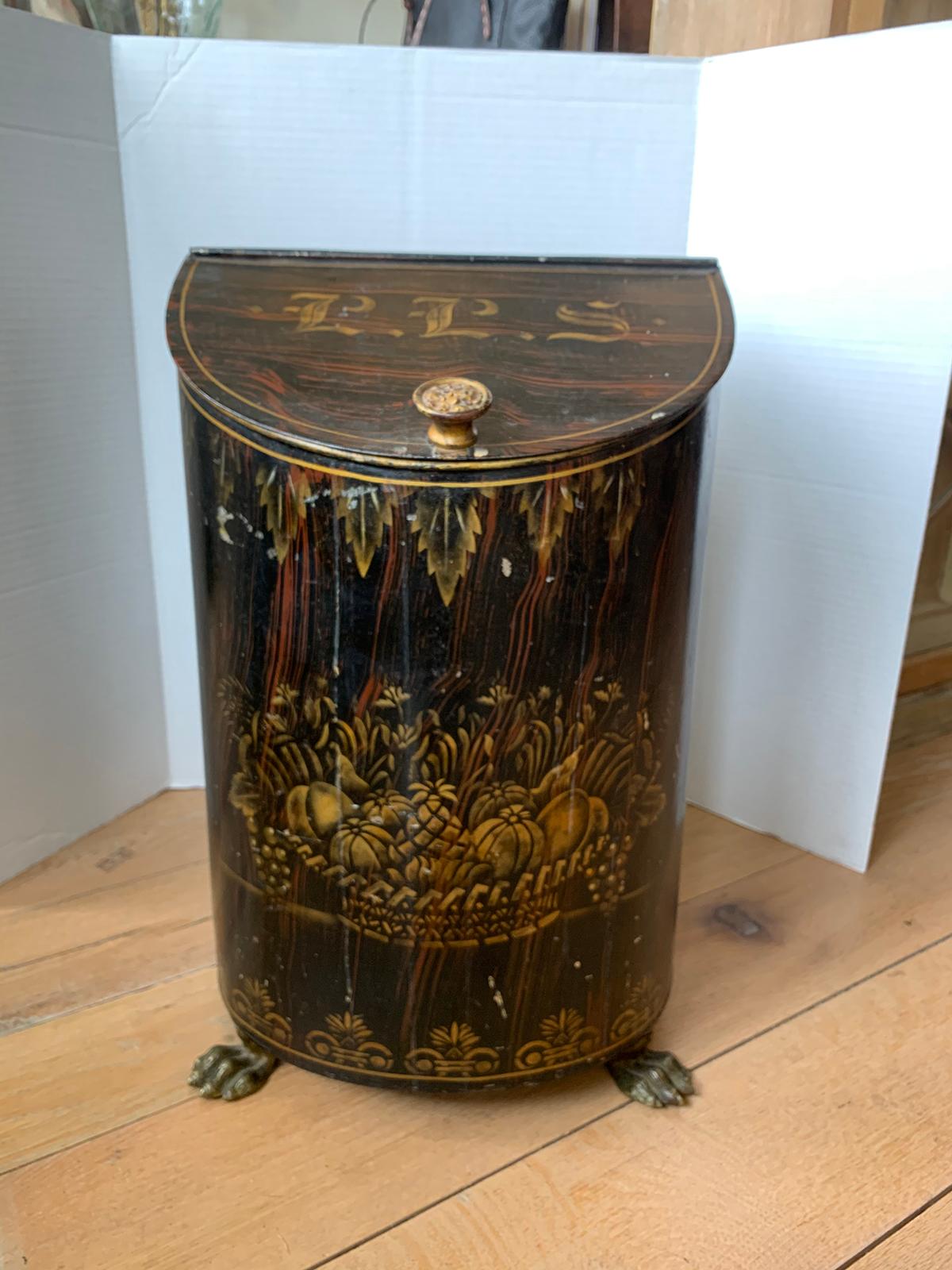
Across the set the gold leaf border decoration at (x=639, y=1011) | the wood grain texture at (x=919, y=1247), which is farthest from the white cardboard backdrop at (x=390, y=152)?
the wood grain texture at (x=919, y=1247)

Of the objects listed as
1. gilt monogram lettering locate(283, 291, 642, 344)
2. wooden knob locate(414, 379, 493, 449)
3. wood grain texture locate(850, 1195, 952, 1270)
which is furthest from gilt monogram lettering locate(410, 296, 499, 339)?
wood grain texture locate(850, 1195, 952, 1270)

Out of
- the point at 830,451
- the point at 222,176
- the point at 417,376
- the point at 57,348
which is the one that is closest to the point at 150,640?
the point at 57,348

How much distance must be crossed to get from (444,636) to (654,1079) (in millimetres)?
491

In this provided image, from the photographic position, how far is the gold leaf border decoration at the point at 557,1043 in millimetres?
861

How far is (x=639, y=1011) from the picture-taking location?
918 mm

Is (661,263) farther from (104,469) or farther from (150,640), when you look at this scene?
(150,640)

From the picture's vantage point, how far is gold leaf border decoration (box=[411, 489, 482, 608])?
0.71 meters

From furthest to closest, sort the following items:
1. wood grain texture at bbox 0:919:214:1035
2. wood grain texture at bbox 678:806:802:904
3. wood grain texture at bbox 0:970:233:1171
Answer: wood grain texture at bbox 678:806:802:904
wood grain texture at bbox 0:919:214:1035
wood grain texture at bbox 0:970:233:1171

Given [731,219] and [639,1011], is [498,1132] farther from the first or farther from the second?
[731,219]

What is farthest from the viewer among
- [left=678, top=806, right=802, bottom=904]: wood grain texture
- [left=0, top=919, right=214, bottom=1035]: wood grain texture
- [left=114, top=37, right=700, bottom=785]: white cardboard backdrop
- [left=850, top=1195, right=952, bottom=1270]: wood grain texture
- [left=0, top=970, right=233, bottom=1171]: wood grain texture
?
[left=678, top=806, right=802, bottom=904]: wood grain texture

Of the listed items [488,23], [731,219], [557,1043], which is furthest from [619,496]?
[488,23]

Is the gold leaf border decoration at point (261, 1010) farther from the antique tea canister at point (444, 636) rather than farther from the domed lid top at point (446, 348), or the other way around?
the domed lid top at point (446, 348)

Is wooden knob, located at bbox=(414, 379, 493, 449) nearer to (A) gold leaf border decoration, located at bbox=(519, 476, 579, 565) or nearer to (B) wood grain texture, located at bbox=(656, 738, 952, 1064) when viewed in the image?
(A) gold leaf border decoration, located at bbox=(519, 476, 579, 565)

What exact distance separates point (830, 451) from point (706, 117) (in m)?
0.43
